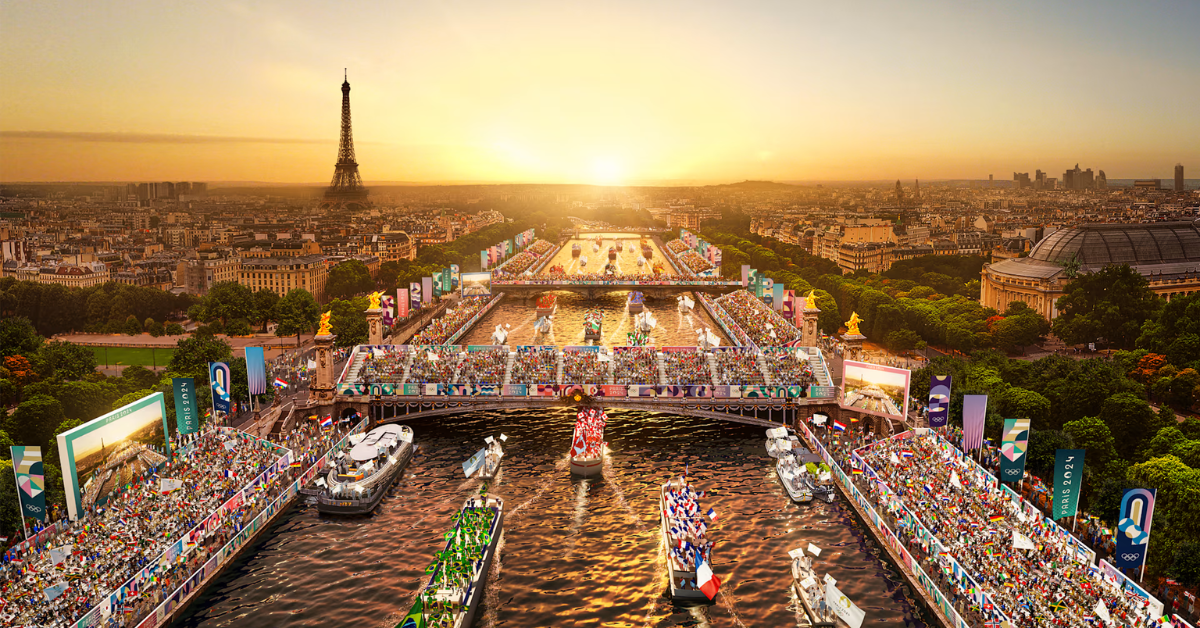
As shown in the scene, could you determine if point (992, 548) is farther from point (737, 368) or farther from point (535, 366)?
point (535, 366)

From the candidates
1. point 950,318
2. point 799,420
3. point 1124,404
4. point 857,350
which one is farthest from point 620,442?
point 950,318

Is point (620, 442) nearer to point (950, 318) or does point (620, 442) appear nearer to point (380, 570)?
point (380, 570)

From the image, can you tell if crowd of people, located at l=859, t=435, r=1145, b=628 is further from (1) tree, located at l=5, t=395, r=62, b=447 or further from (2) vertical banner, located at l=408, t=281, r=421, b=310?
(2) vertical banner, located at l=408, t=281, r=421, b=310

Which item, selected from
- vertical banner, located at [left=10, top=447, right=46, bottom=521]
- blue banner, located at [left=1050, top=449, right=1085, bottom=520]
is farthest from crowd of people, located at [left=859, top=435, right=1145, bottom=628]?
vertical banner, located at [left=10, top=447, right=46, bottom=521]

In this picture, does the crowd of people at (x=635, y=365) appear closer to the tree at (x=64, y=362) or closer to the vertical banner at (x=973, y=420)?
the vertical banner at (x=973, y=420)

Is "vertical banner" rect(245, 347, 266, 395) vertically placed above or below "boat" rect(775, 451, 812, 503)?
above

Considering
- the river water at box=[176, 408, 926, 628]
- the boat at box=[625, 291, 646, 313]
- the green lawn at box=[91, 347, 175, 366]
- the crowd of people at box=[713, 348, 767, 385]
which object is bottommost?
the river water at box=[176, 408, 926, 628]
